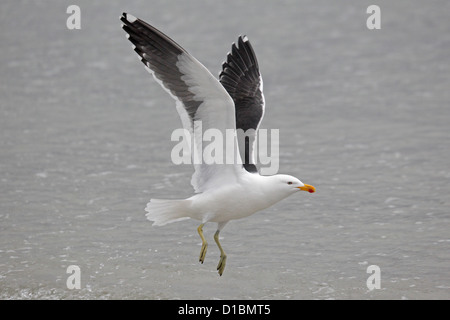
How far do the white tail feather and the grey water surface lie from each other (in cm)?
58

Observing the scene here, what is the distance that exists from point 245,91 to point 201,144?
127 centimetres

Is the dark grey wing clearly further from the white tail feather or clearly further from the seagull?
the white tail feather

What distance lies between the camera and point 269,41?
621 inches

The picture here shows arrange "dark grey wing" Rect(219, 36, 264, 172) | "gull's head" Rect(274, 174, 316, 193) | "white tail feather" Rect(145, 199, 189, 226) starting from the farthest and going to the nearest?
"dark grey wing" Rect(219, 36, 264, 172) → "white tail feather" Rect(145, 199, 189, 226) → "gull's head" Rect(274, 174, 316, 193)

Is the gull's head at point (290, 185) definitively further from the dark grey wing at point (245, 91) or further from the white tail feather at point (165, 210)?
the white tail feather at point (165, 210)

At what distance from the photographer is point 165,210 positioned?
6.62 meters

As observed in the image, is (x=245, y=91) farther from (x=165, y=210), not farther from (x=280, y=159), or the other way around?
(x=280, y=159)

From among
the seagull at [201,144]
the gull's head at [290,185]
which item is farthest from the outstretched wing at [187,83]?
the gull's head at [290,185]

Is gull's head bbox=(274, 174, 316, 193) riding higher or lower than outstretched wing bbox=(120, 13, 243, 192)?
lower

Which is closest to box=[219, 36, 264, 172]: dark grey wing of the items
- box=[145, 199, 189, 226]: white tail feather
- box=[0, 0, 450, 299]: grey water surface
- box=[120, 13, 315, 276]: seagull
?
box=[120, 13, 315, 276]: seagull

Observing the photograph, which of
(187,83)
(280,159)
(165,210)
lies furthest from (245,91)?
(280,159)

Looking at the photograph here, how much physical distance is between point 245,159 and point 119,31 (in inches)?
434

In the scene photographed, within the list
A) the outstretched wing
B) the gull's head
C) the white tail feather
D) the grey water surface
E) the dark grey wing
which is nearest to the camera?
the outstretched wing

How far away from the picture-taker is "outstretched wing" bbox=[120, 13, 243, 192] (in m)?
6.12
